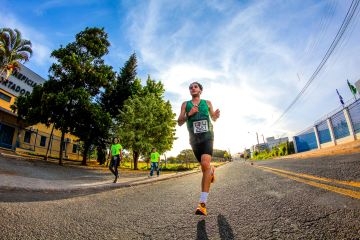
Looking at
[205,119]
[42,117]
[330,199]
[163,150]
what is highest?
[42,117]

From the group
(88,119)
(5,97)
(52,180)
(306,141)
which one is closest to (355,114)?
(306,141)

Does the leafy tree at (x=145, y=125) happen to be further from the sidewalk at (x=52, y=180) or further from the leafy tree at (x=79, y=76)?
the sidewalk at (x=52, y=180)

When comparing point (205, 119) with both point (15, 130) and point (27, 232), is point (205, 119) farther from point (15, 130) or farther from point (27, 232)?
point (15, 130)

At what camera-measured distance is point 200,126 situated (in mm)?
4148

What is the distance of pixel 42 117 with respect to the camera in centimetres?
2098

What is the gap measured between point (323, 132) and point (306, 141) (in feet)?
29.6

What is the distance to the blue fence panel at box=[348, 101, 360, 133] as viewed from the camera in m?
23.9

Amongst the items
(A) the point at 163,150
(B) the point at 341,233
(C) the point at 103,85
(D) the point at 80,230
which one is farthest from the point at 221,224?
(A) the point at 163,150

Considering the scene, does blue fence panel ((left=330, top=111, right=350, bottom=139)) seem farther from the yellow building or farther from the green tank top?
the yellow building

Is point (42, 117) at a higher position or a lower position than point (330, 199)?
higher

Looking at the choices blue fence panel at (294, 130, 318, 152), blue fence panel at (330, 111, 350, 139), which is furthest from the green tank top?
blue fence panel at (294, 130, 318, 152)

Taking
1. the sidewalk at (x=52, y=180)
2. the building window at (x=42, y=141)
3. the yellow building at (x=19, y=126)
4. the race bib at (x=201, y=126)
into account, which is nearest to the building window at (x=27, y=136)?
the yellow building at (x=19, y=126)

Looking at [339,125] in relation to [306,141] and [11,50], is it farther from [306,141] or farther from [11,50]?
[11,50]

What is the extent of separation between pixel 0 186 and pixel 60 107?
1484 cm
